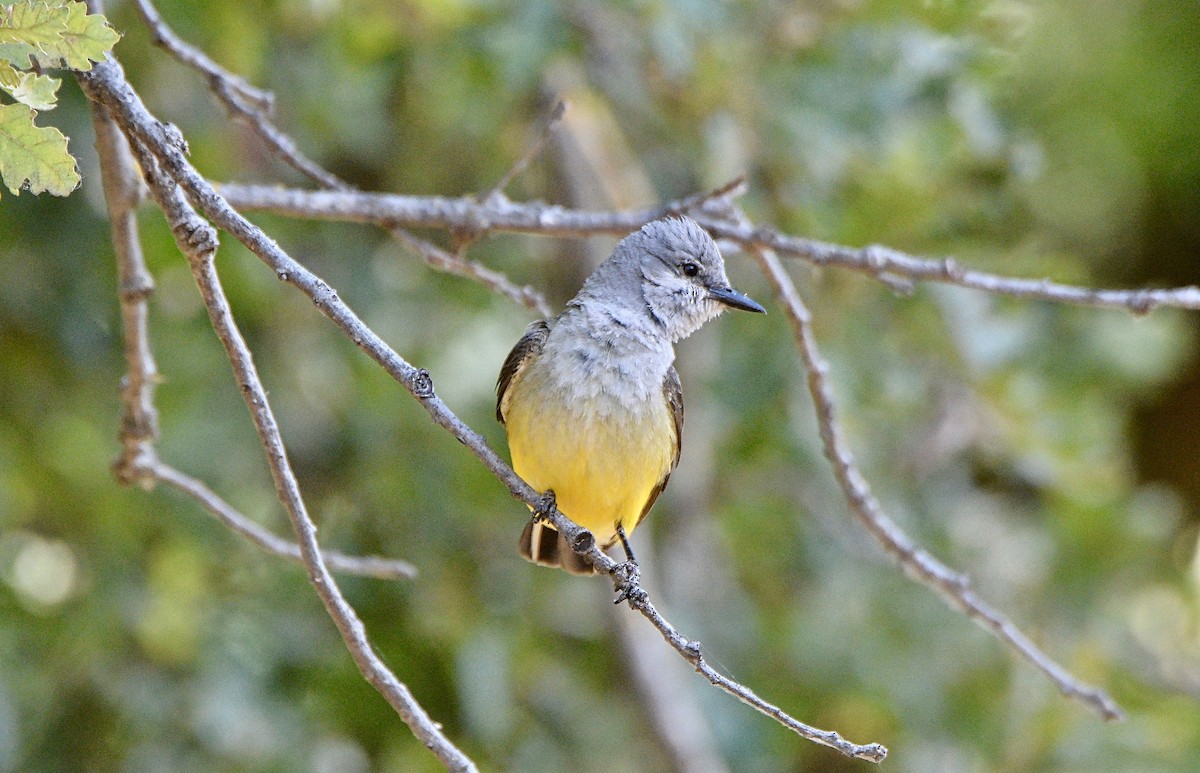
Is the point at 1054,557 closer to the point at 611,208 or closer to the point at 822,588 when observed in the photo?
the point at 822,588

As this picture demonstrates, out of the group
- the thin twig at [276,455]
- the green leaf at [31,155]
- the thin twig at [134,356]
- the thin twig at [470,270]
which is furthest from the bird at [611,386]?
the green leaf at [31,155]

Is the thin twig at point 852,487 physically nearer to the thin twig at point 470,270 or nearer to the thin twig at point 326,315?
the thin twig at point 470,270

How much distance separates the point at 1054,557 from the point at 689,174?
8.26 feet

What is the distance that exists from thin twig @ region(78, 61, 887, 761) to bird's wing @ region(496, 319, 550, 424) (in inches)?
48.9

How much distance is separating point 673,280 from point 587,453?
0.76 m

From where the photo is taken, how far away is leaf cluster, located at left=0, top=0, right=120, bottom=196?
2.02 meters

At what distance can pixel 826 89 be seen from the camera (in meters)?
5.31

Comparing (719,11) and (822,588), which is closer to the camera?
(719,11)

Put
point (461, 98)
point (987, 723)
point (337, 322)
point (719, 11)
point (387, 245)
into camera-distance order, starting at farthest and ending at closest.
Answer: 1. point (387, 245)
2. point (987, 723)
3. point (461, 98)
4. point (719, 11)
5. point (337, 322)

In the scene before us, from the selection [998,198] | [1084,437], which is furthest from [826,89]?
[1084,437]

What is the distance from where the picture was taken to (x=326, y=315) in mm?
2332

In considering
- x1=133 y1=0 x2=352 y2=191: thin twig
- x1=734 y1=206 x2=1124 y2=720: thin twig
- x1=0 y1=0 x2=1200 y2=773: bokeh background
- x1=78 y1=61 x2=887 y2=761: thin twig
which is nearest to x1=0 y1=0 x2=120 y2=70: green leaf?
x1=78 y1=61 x2=887 y2=761: thin twig

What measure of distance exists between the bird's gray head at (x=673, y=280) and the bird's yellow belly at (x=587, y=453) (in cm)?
39

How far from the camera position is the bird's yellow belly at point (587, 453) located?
3.62 m
